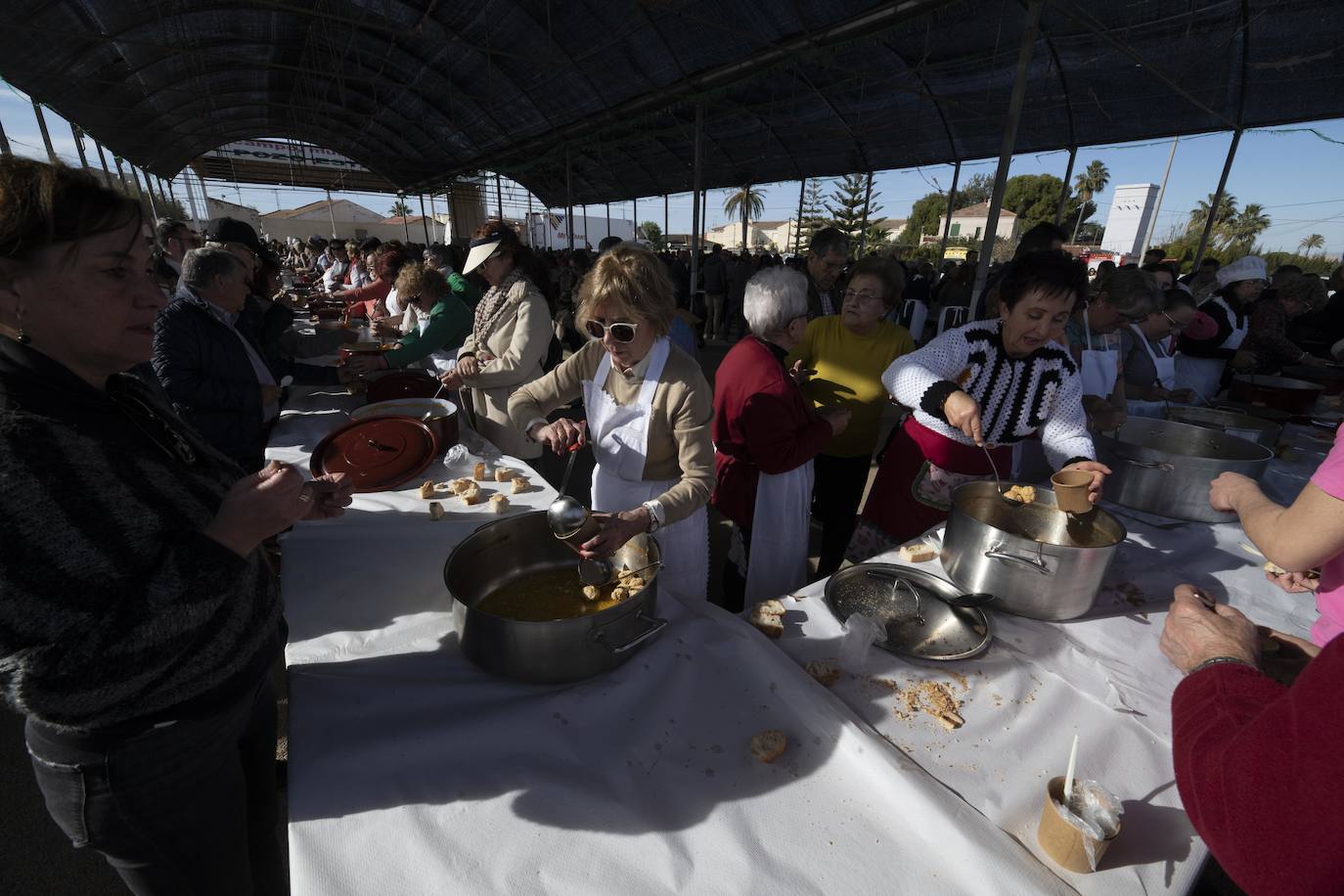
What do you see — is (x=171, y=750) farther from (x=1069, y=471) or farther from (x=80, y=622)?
(x=1069, y=471)

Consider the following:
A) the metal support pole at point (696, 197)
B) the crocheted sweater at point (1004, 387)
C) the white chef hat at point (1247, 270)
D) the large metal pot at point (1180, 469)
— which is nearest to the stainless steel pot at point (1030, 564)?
the crocheted sweater at point (1004, 387)

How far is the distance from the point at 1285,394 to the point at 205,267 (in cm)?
602

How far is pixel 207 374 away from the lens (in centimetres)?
260

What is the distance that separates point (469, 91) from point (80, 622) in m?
16.6

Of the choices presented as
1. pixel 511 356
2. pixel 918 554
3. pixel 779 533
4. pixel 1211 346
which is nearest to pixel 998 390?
pixel 918 554

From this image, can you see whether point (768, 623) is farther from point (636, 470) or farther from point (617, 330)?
point (617, 330)

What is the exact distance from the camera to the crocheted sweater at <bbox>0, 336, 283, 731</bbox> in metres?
0.80

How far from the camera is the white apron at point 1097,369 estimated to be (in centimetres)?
285

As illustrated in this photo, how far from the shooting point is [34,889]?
6.17 ft

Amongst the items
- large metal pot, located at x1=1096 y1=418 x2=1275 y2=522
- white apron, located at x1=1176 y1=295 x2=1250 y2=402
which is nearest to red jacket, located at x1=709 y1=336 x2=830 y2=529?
large metal pot, located at x1=1096 y1=418 x2=1275 y2=522

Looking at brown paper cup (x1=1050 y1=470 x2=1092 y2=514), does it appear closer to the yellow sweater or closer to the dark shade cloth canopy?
the yellow sweater

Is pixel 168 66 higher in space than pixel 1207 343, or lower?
higher

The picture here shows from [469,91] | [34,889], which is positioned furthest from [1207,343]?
[469,91]

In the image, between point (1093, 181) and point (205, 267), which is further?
point (1093, 181)
